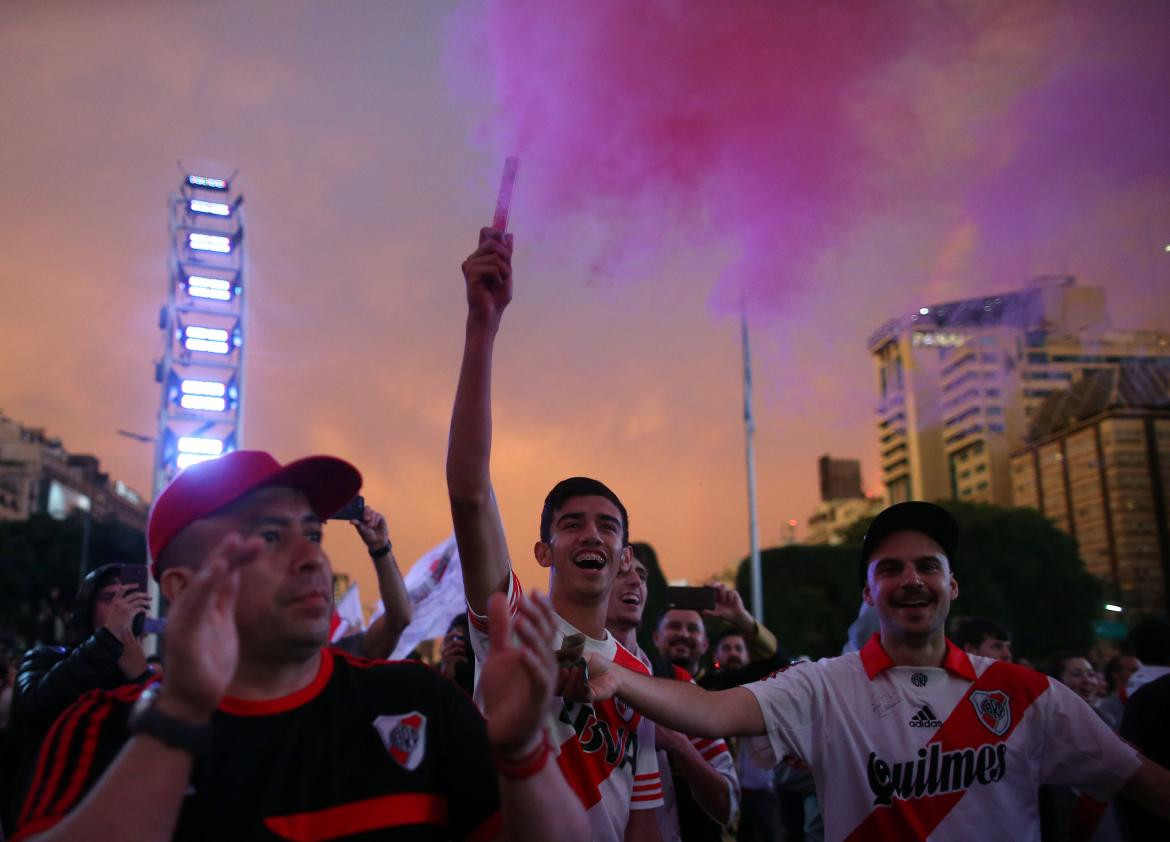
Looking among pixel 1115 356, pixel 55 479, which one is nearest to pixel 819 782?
pixel 1115 356

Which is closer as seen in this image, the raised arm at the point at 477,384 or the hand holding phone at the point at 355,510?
the raised arm at the point at 477,384

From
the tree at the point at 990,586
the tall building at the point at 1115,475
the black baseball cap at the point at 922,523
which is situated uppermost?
the tall building at the point at 1115,475

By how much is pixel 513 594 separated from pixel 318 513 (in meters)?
0.87

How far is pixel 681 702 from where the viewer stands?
317 cm

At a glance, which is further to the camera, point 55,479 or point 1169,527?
point 55,479

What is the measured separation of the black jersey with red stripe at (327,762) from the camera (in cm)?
216

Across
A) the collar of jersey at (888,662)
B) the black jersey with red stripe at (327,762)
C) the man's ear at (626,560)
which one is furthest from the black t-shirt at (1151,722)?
the black jersey with red stripe at (327,762)

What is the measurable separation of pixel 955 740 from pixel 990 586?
42.1 metres

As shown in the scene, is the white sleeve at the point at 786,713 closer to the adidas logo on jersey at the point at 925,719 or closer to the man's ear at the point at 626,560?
the adidas logo on jersey at the point at 925,719

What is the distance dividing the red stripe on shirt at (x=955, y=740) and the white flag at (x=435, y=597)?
7972mm

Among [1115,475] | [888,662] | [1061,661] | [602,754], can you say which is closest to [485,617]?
[602,754]

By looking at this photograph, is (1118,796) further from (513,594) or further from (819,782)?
(513,594)

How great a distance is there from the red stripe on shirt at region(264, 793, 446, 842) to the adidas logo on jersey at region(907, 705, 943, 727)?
6.45ft

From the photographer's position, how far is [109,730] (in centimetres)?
222
